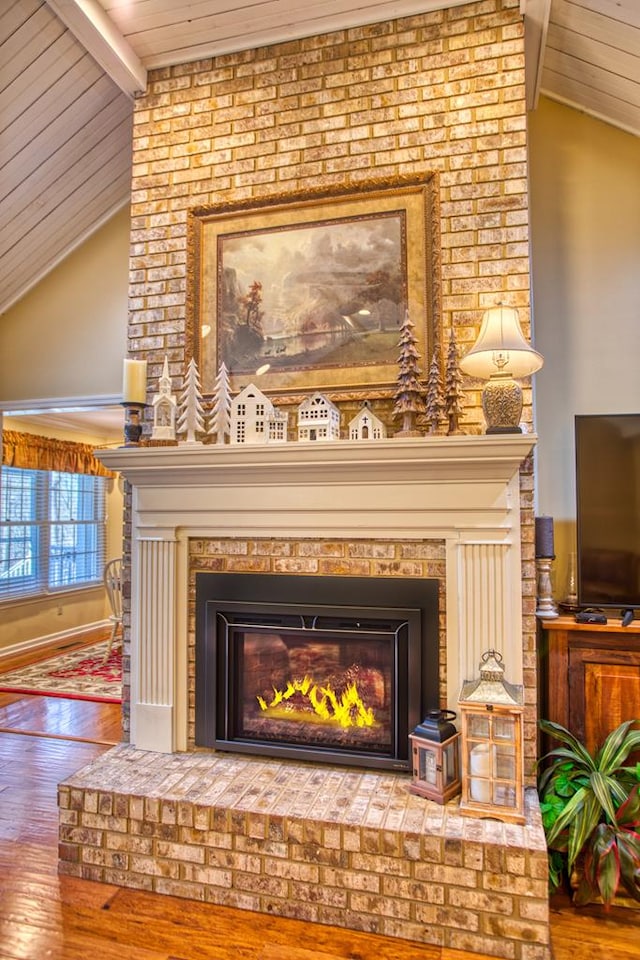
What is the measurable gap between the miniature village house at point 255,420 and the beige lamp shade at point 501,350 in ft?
2.67

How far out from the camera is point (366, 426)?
2.45 m

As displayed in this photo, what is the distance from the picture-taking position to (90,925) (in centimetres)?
195

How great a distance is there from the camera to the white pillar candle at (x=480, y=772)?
2.05 meters

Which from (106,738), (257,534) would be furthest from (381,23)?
(106,738)

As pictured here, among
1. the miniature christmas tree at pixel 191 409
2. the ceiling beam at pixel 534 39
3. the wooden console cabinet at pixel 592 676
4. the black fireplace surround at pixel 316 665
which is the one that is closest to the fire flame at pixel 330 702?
the black fireplace surround at pixel 316 665

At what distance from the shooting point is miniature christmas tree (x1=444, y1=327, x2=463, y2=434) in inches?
91.0

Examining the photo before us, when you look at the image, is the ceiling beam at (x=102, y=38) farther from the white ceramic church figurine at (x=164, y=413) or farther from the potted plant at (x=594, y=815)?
the potted plant at (x=594, y=815)

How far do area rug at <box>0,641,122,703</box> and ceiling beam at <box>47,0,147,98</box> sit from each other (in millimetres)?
3802

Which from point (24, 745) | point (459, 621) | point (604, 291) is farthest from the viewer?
point (24, 745)

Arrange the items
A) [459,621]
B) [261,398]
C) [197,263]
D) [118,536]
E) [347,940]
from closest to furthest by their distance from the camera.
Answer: [347,940] < [459,621] < [261,398] < [197,263] < [118,536]

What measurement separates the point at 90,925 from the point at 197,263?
8.85 ft

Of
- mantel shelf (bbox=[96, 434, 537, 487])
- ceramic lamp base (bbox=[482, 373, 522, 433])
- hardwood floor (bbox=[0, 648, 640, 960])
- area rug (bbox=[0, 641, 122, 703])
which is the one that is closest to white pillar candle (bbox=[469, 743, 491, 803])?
hardwood floor (bbox=[0, 648, 640, 960])

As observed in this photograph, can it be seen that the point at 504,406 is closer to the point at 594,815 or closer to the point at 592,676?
the point at 592,676

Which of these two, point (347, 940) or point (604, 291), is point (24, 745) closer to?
point (347, 940)
